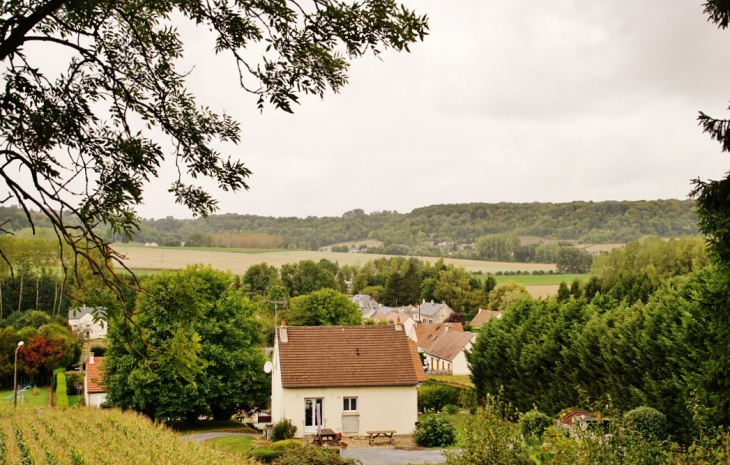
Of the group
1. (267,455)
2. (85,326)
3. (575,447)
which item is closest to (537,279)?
(85,326)

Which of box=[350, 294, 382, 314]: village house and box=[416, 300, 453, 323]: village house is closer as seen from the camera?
box=[416, 300, 453, 323]: village house

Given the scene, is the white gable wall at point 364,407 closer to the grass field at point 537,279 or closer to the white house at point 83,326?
the white house at point 83,326

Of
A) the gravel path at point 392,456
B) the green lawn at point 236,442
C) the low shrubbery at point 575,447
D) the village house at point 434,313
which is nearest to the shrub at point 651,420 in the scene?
the gravel path at point 392,456

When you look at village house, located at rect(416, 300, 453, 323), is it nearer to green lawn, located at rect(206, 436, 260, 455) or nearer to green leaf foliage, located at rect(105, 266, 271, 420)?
green leaf foliage, located at rect(105, 266, 271, 420)

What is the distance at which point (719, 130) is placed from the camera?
11.7m

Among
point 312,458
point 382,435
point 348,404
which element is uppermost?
point 312,458

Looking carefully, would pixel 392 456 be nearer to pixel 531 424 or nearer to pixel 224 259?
pixel 531 424

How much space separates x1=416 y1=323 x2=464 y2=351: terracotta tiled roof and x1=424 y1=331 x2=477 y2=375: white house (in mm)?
6552

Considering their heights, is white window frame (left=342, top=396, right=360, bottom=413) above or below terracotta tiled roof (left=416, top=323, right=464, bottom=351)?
above

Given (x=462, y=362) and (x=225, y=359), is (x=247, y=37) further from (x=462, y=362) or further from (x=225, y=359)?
(x=462, y=362)

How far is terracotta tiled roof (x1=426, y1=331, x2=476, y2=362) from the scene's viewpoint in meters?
51.4

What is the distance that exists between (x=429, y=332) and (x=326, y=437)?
154 feet

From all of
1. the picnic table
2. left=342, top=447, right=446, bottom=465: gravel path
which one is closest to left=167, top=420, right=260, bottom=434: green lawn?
the picnic table

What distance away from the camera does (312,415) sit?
26.8m
